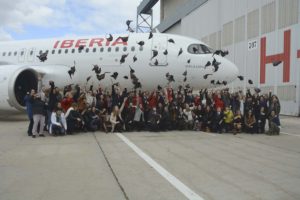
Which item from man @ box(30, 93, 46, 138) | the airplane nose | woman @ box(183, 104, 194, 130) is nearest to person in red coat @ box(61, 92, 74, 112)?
man @ box(30, 93, 46, 138)

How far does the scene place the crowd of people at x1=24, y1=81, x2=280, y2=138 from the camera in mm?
12836

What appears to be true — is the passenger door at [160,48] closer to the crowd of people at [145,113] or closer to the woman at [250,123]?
the crowd of people at [145,113]

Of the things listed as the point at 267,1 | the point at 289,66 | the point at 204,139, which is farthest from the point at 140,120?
the point at 267,1

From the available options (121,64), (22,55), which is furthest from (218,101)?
(22,55)

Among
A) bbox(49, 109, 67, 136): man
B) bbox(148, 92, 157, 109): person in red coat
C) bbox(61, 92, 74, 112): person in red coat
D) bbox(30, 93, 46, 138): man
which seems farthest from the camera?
bbox(148, 92, 157, 109): person in red coat

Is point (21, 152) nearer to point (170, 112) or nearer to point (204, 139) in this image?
point (204, 139)

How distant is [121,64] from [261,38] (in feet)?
38.1

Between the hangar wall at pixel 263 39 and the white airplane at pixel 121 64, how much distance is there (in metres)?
7.27

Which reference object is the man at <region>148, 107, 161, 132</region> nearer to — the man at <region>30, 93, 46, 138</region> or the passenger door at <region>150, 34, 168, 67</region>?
the passenger door at <region>150, 34, 168, 67</region>

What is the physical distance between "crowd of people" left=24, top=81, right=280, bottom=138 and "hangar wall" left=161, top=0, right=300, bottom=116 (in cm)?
830

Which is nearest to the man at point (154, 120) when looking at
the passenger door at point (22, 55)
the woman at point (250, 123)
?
the woman at point (250, 123)

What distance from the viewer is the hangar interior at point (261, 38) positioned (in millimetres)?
21719

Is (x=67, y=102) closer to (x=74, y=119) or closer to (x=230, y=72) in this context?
(x=74, y=119)

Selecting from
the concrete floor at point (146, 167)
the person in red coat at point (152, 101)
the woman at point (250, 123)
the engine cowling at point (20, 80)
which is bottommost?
the concrete floor at point (146, 167)
